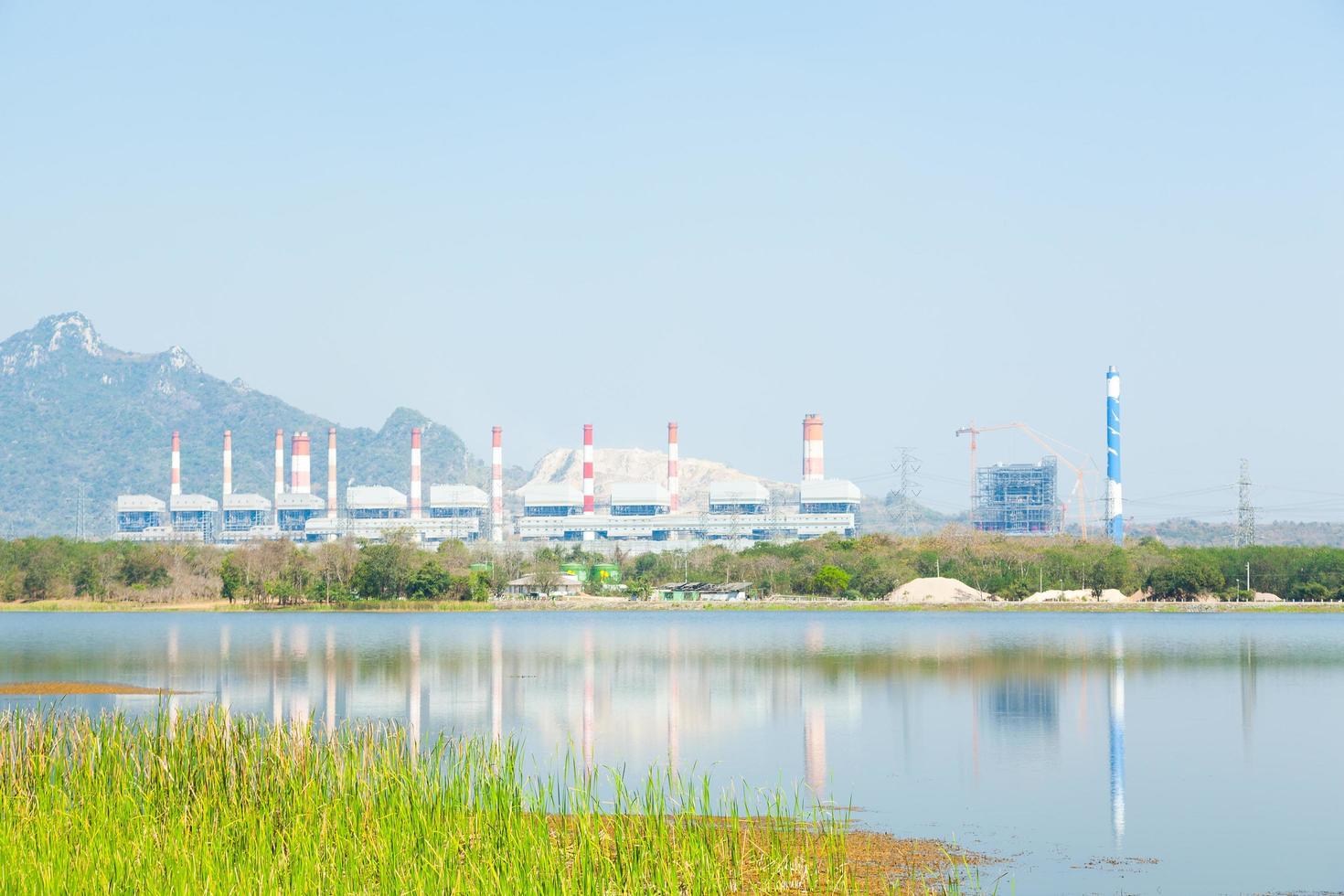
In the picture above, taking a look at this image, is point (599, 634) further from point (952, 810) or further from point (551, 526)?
point (551, 526)

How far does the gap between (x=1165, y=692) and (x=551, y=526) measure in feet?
369

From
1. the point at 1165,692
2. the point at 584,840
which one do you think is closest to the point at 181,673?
the point at 1165,692

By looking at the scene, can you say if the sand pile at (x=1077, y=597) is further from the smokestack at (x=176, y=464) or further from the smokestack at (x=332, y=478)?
the smokestack at (x=176, y=464)

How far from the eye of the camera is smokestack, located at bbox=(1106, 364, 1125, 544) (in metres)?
101

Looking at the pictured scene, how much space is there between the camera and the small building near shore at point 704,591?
89.5 metres

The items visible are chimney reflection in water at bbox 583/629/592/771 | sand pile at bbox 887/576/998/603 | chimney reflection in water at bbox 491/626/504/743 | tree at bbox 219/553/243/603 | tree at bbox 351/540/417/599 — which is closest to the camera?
chimney reflection in water at bbox 583/629/592/771

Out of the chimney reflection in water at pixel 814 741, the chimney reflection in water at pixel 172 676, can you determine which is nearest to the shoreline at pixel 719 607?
the chimney reflection in water at pixel 172 676

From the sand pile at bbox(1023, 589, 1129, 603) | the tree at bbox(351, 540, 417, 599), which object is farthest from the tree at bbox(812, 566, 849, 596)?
the tree at bbox(351, 540, 417, 599)

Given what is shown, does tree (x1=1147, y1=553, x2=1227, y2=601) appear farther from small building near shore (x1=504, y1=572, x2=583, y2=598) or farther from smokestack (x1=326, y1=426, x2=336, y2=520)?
smokestack (x1=326, y1=426, x2=336, y2=520)

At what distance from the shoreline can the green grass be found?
65.4 m

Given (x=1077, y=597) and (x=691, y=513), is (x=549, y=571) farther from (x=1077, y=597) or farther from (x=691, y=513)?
(x=691, y=513)

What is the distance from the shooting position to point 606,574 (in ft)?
331

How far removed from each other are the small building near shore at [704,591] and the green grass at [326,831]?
2946 inches

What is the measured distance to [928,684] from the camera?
33.0 metres
